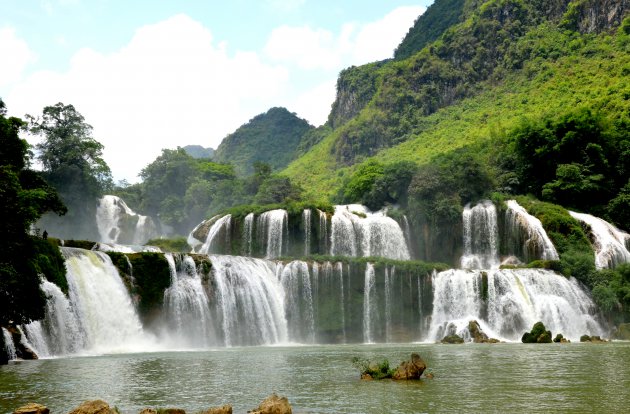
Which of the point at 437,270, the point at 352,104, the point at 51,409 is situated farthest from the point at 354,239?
the point at 352,104

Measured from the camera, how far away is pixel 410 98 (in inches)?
4218

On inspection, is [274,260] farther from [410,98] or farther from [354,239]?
[410,98]

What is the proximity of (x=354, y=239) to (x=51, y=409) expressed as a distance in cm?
3896

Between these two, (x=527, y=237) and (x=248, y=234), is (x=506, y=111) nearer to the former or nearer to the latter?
(x=527, y=237)

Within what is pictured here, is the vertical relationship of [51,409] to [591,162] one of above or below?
below

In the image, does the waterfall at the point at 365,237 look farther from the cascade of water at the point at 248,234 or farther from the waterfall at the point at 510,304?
the waterfall at the point at 510,304

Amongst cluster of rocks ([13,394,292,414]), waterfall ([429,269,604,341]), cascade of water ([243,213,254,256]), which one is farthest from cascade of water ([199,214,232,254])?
cluster of rocks ([13,394,292,414])

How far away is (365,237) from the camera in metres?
52.7

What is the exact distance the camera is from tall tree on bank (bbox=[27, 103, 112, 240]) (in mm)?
65688

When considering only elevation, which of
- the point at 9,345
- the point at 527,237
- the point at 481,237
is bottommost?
the point at 9,345

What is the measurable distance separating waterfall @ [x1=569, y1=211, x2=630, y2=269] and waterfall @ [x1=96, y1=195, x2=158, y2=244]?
43.7 meters

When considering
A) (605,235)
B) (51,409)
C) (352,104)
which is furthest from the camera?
(352,104)

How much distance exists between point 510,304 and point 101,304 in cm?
2407

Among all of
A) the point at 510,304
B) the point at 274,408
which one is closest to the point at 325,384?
the point at 274,408
